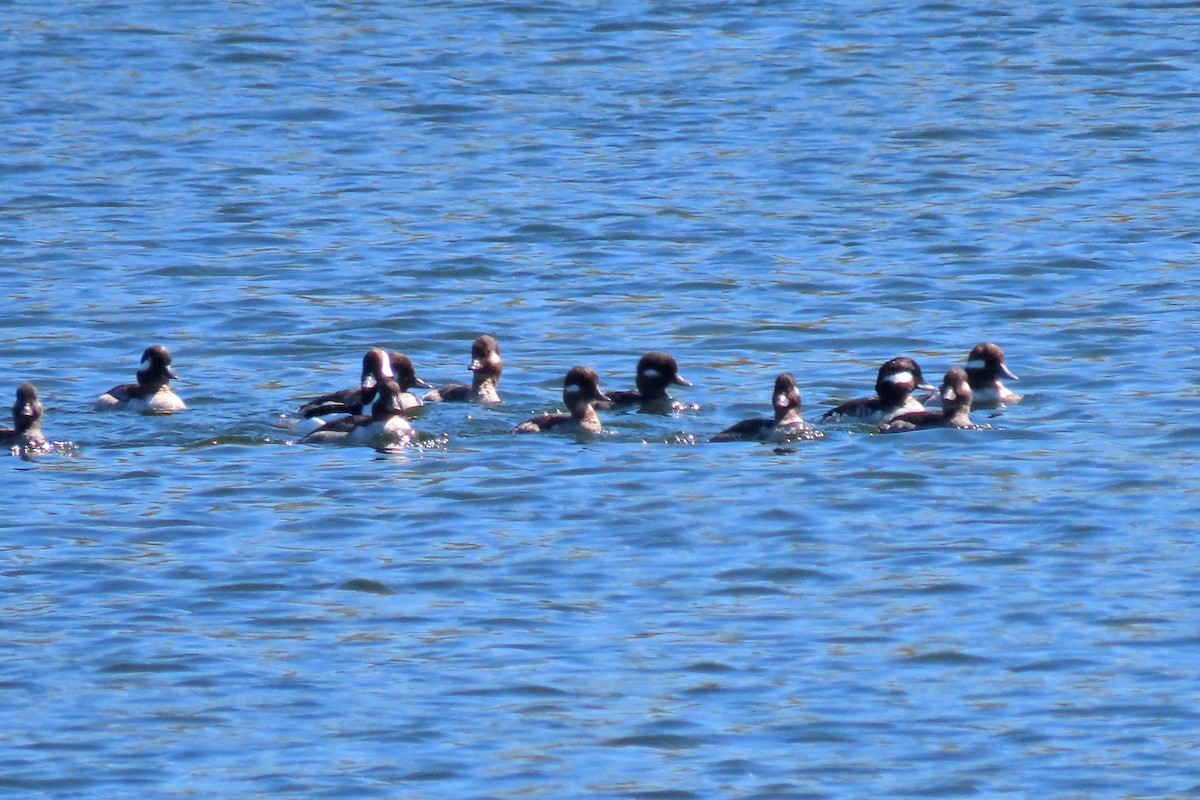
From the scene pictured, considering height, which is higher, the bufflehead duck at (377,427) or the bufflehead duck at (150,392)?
the bufflehead duck at (150,392)

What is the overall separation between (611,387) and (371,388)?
2061 millimetres

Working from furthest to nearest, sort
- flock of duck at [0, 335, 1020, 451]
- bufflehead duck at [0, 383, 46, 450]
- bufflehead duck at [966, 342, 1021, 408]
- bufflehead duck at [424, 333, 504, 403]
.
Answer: bufflehead duck at [424, 333, 504, 403], bufflehead duck at [966, 342, 1021, 408], flock of duck at [0, 335, 1020, 451], bufflehead duck at [0, 383, 46, 450]

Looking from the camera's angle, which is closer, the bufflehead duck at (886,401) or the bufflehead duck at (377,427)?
the bufflehead duck at (377,427)

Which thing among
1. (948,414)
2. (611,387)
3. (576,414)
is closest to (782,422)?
(948,414)

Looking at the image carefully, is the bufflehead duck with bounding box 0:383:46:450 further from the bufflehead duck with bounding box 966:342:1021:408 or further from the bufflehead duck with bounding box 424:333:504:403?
the bufflehead duck with bounding box 966:342:1021:408

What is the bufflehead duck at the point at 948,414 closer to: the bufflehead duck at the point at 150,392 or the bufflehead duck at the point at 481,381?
the bufflehead duck at the point at 481,381

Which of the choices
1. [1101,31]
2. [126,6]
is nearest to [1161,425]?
[1101,31]

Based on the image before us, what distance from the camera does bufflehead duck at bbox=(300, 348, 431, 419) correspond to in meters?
15.9

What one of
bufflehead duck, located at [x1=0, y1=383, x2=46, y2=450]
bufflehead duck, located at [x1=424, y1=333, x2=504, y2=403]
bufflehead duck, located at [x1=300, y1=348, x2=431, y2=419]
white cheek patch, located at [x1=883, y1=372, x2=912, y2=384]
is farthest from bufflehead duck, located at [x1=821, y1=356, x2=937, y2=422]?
bufflehead duck, located at [x1=0, y1=383, x2=46, y2=450]

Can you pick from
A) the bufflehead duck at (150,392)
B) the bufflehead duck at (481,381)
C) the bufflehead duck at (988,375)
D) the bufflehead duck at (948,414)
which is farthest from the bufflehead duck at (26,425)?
the bufflehead duck at (988,375)

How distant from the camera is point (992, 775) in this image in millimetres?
9594

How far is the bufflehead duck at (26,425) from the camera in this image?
1507cm

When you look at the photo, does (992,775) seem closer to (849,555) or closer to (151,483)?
(849,555)

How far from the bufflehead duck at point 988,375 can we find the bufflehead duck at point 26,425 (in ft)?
20.2
